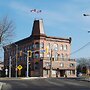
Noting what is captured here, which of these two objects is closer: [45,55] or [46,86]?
[46,86]

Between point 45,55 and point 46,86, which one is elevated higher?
point 45,55

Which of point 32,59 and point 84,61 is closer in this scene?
point 32,59

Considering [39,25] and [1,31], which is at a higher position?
[39,25]

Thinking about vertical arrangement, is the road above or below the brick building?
below

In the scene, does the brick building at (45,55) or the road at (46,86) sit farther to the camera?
the brick building at (45,55)

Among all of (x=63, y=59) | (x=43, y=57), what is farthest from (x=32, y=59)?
(x=63, y=59)

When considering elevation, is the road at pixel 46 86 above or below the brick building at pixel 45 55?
below

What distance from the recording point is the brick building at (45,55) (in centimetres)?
11550

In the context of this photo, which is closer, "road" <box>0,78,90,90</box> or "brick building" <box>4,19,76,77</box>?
"road" <box>0,78,90,90</box>

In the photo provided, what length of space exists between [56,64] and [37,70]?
9221mm

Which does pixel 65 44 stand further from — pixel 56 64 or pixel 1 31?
pixel 1 31

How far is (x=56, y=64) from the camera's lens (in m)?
121

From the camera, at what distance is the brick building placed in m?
116

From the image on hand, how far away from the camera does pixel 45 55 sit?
11906 cm
